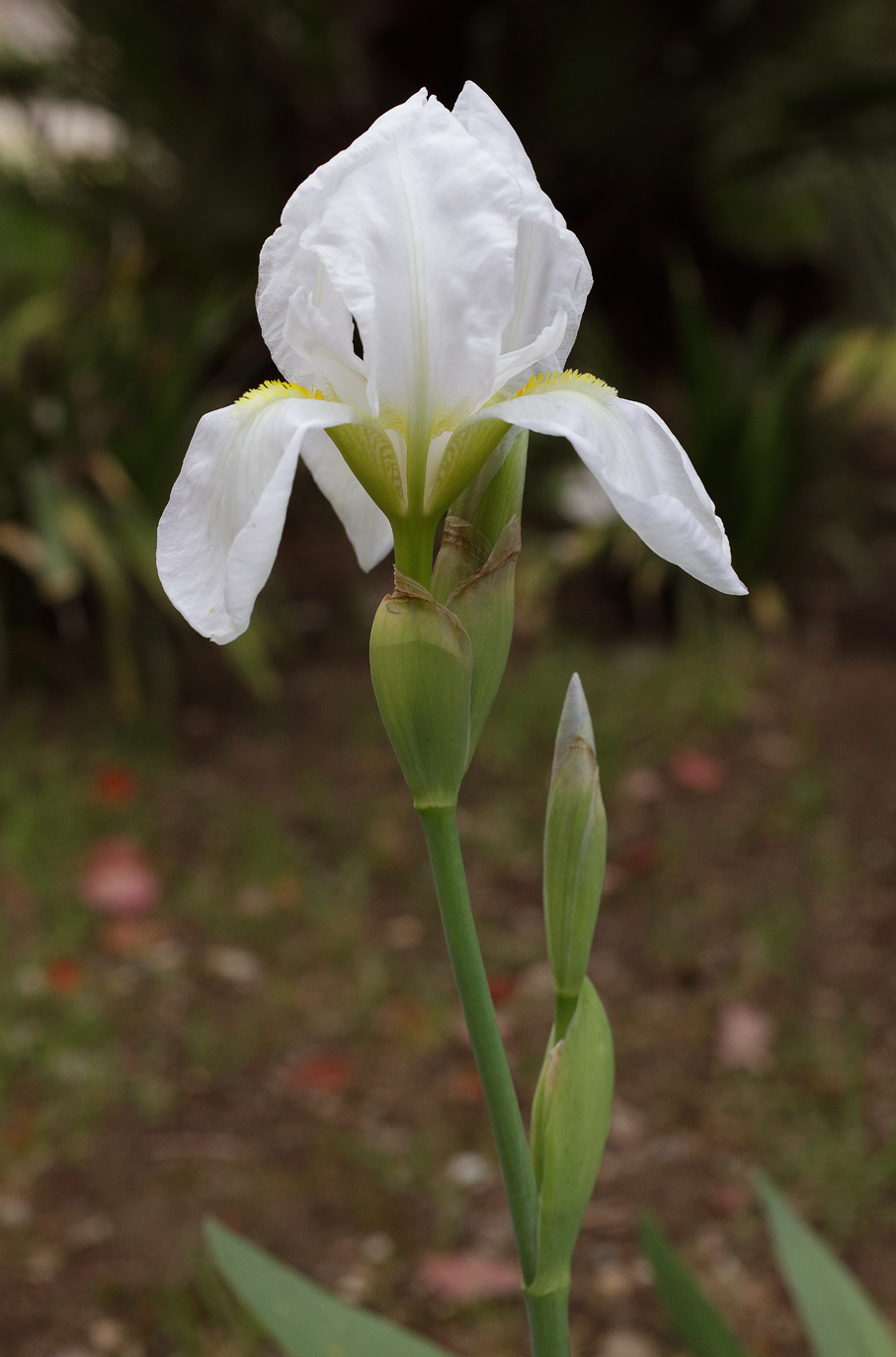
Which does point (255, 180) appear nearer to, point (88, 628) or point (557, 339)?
point (88, 628)

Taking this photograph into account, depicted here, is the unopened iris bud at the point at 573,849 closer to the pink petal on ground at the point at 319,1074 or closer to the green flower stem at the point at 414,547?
the green flower stem at the point at 414,547

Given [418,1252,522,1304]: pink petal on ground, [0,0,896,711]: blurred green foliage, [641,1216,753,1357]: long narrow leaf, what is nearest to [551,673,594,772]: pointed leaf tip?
[641,1216,753,1357]: long narrow leaf

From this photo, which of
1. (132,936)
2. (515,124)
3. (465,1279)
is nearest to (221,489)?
(465,1279)

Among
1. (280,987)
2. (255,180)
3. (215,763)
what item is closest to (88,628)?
(215,763)

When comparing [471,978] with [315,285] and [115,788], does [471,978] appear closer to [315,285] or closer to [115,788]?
[315,285]

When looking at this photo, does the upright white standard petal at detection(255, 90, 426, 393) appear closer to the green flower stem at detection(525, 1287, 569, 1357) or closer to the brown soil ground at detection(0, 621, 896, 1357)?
the green flower stem at detection(525, 1287, 569, 1357)

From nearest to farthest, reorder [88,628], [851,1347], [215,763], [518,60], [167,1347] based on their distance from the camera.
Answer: [851,1347], [167,1347], [215,763], [88,628], [518,60]
